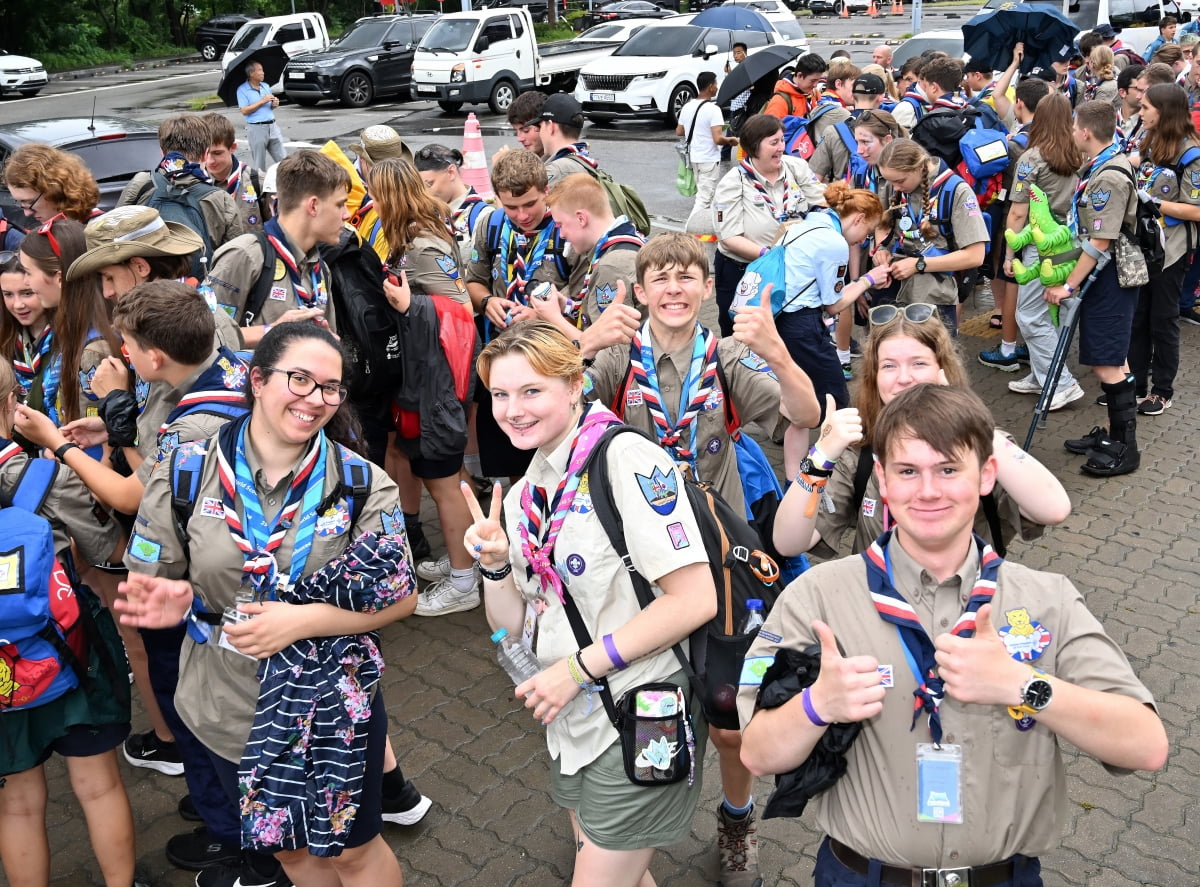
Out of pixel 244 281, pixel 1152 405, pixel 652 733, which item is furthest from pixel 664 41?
pixel 652 733

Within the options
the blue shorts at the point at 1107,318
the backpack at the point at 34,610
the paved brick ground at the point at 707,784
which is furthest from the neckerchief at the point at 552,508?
the blue shorts at the point at 1107,318

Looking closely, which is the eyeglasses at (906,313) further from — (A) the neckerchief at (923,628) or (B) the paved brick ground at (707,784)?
(B) the paved brick ground at (707,784)

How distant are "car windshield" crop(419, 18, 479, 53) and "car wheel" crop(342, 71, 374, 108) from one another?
7.68 feet

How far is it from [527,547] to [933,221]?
4.74m

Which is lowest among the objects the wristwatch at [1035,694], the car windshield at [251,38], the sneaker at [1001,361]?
the sneaker at [1001,361]

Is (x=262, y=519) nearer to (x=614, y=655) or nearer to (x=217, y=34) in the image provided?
(x=614, y=655)

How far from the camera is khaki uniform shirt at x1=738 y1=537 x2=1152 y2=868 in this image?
7.50 feet

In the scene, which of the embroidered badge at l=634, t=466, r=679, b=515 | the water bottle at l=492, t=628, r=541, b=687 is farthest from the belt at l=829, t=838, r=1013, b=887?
the water bottle at l=492, t=628, r=541, b=687

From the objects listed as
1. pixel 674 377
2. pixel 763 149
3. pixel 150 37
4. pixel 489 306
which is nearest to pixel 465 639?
pixel 489 306

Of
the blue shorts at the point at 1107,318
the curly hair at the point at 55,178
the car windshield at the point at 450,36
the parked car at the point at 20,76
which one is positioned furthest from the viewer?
the parked car at the point at 20,76

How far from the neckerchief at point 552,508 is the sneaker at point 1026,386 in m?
6.06

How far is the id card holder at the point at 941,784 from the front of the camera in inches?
90.4

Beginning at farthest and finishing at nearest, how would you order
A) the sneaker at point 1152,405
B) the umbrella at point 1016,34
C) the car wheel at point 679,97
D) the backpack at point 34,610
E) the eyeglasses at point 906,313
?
the car wheel at point 679,97 → the umbrella at point 1016,34 → the sneaker at point 1152,405 → the eyeglasses at point 906,313 → the backpack at point 34,610

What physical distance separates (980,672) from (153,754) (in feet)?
12.7
